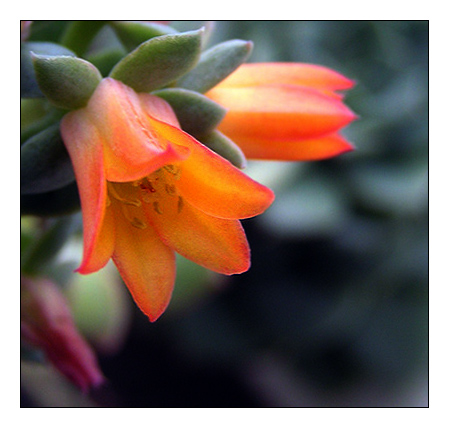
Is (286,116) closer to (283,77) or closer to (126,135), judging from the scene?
(283,77)

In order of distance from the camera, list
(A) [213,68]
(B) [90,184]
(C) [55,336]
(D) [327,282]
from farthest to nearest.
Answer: (D) [327,282] < (C) [55,336] < (A) [213,68] < (B) [90,184]

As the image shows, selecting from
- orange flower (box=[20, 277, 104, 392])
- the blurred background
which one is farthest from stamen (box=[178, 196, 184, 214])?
the blurred background

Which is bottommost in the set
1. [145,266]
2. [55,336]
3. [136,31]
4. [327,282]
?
[327,282]

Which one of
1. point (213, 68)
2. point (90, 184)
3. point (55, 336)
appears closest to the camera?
point (90, 184)

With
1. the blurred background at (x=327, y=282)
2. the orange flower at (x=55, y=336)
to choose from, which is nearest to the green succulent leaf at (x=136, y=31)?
the orange flower at (x=55, y=336)

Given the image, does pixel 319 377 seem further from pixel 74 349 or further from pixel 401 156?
pixel 74 349

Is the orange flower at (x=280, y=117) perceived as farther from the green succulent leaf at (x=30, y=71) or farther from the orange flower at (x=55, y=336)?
the orange flower at (x=55, y=336)

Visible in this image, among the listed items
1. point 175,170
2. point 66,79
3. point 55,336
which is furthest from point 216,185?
point 55,336
